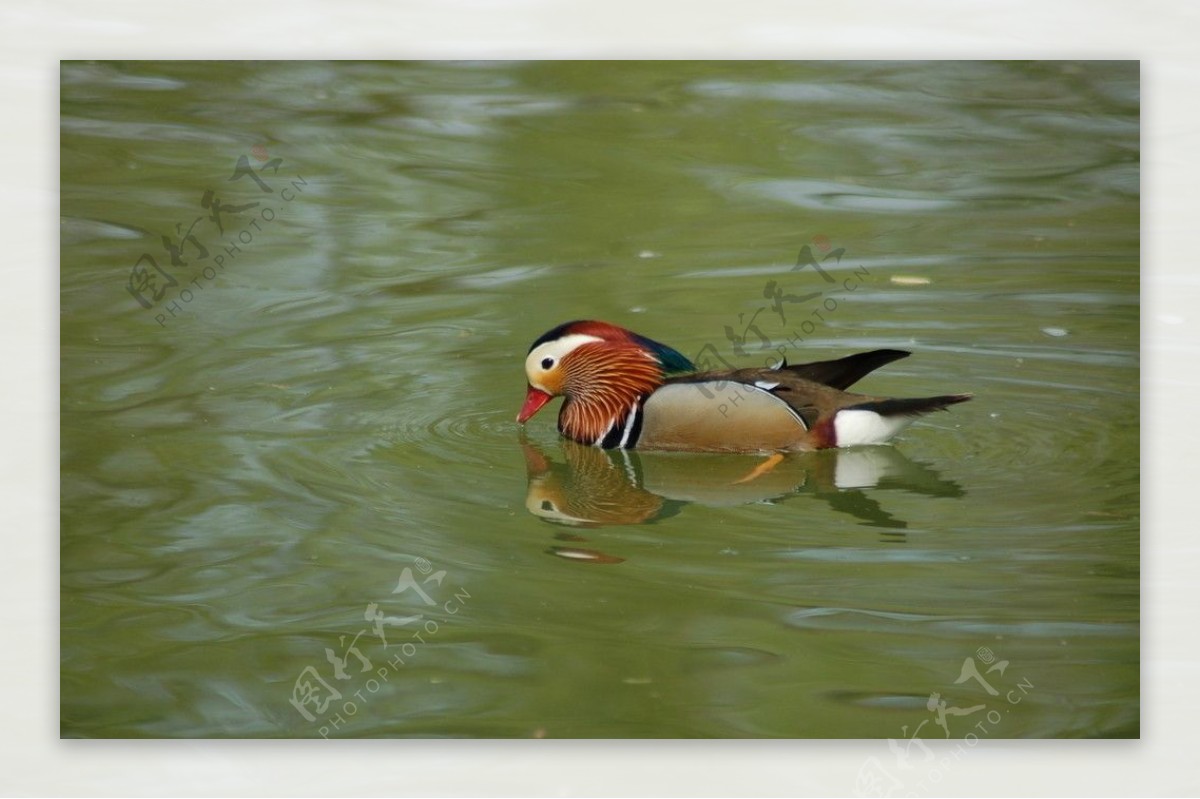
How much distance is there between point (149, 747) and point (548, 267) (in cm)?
167

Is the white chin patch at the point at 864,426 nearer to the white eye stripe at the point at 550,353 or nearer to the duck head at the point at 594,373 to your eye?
the duck head at the point at 594,373

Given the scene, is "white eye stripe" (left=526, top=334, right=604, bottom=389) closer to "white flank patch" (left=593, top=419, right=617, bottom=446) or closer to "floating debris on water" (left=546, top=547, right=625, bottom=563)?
"white flank patch" (left=593, top=419, right=617, bottom=446)

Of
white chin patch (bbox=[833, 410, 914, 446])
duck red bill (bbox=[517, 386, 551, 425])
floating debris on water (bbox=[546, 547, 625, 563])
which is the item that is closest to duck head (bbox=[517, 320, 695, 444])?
duck red bill (bbox=[517, 386, 551, 425])

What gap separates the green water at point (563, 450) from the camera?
16.1 ft

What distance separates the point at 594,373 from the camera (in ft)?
18.7

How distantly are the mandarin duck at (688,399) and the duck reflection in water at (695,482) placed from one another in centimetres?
6

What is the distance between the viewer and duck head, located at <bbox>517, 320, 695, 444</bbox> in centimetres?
560

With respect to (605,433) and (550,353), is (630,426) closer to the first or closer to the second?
(605,433)

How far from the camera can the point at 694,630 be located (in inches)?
192

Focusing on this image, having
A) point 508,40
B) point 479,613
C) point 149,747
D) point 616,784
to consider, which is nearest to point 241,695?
point 149,747

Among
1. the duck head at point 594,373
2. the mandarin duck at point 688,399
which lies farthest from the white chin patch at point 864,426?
the duck head at point 594,373

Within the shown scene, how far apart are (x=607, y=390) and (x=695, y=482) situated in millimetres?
465

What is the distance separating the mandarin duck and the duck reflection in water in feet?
0.19

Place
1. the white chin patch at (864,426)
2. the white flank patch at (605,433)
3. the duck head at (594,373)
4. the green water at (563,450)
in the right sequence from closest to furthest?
the green water at (563,450) < the white chin patch at (864,426) < the duck head at (594,373) < the white flank patch at (605,433)
